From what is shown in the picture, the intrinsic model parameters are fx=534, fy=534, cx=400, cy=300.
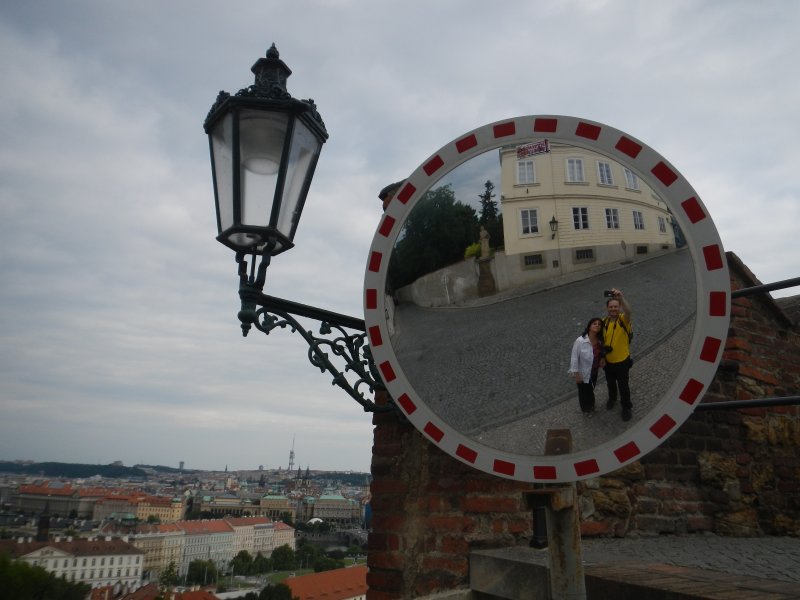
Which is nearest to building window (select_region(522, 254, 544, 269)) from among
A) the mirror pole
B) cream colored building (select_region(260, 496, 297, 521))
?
the mirror pole

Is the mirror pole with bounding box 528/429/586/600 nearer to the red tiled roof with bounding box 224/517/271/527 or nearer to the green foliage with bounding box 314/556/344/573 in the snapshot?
the green foliage with bounding box 314/556/344/573

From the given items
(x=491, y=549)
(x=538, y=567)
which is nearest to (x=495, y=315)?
(x=538, y=567)

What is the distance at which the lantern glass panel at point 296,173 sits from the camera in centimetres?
276

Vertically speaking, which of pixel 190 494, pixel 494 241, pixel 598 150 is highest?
pixel 598 150

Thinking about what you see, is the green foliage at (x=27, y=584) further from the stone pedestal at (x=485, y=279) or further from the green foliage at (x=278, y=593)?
the stone pedestal at (x=485, y=279)

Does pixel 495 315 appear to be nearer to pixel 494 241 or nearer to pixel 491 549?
pixel 494 241

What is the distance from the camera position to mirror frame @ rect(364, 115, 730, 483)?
1133mm

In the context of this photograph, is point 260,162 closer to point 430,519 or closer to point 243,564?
point 430,519

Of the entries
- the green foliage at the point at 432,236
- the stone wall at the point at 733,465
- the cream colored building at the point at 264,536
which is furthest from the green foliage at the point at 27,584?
the cream colored building at the point at 264,536

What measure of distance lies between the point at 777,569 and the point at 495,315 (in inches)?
73.5

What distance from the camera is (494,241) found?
57.2 inches

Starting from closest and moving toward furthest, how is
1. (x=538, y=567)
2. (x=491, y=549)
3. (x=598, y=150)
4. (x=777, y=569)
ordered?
1. (x=598, y=150)
2. (x=538, y=567)
3. (x=777, y=569)
4. (x=491, y=549)

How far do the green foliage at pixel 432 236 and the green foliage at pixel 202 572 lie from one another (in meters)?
64.9

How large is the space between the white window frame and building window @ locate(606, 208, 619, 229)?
0.10 meters
